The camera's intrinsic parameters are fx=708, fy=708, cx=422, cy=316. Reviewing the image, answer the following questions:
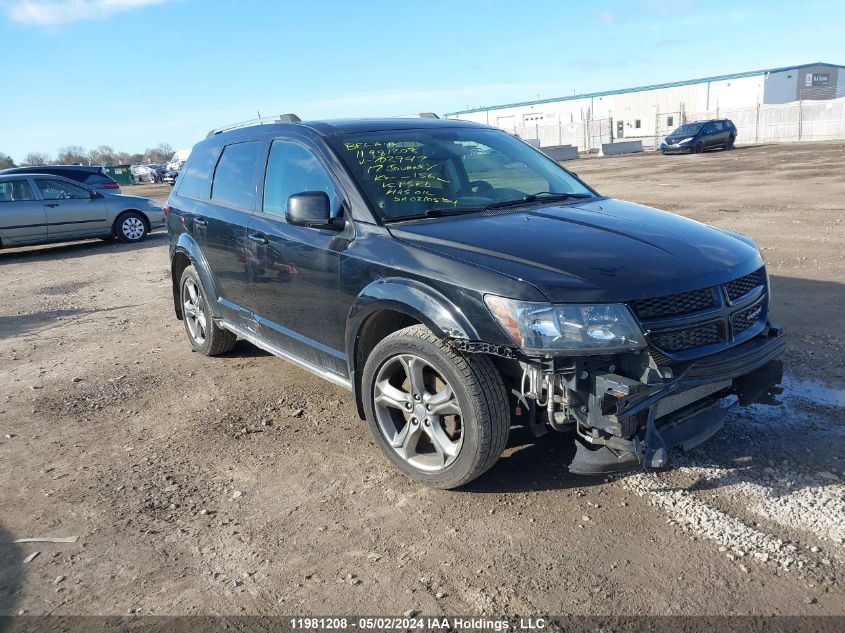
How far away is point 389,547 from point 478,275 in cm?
131

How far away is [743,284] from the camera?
11.7ft

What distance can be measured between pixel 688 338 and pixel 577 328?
1.89 ft

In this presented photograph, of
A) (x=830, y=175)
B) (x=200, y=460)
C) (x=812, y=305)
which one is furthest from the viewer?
(x=830, y=175)

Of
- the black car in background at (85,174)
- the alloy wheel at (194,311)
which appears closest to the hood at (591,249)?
the alloy wheel at (194,311)

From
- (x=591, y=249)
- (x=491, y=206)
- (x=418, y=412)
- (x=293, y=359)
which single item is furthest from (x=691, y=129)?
(x=418, y=412)

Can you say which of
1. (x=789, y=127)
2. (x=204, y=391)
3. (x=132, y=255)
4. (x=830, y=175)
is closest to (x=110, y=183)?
(x=132, y=255)

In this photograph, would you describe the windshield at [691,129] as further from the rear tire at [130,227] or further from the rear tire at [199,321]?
the rear tire at [199,321]

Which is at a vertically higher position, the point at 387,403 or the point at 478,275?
the point at 478,275

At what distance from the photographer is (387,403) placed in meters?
3.79

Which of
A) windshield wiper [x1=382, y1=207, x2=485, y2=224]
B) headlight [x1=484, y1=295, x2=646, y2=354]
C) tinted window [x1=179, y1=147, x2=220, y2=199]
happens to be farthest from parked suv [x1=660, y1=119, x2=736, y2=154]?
headlight [x1=484, y1=295, x2=646, y2=354]

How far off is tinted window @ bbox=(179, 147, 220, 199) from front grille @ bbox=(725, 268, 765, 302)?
157 inches

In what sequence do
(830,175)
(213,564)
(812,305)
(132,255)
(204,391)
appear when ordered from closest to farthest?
(213,564)
(204,391)
(812,305)
(132,255)
(830,175)

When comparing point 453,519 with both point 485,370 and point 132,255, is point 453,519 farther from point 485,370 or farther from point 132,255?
point 132,255

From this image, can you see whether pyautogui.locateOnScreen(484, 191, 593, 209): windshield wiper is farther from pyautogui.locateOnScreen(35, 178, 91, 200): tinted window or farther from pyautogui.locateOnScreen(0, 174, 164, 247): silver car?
pyautogui.locateOnScreen(35, 178, 91, 200): tinted window
